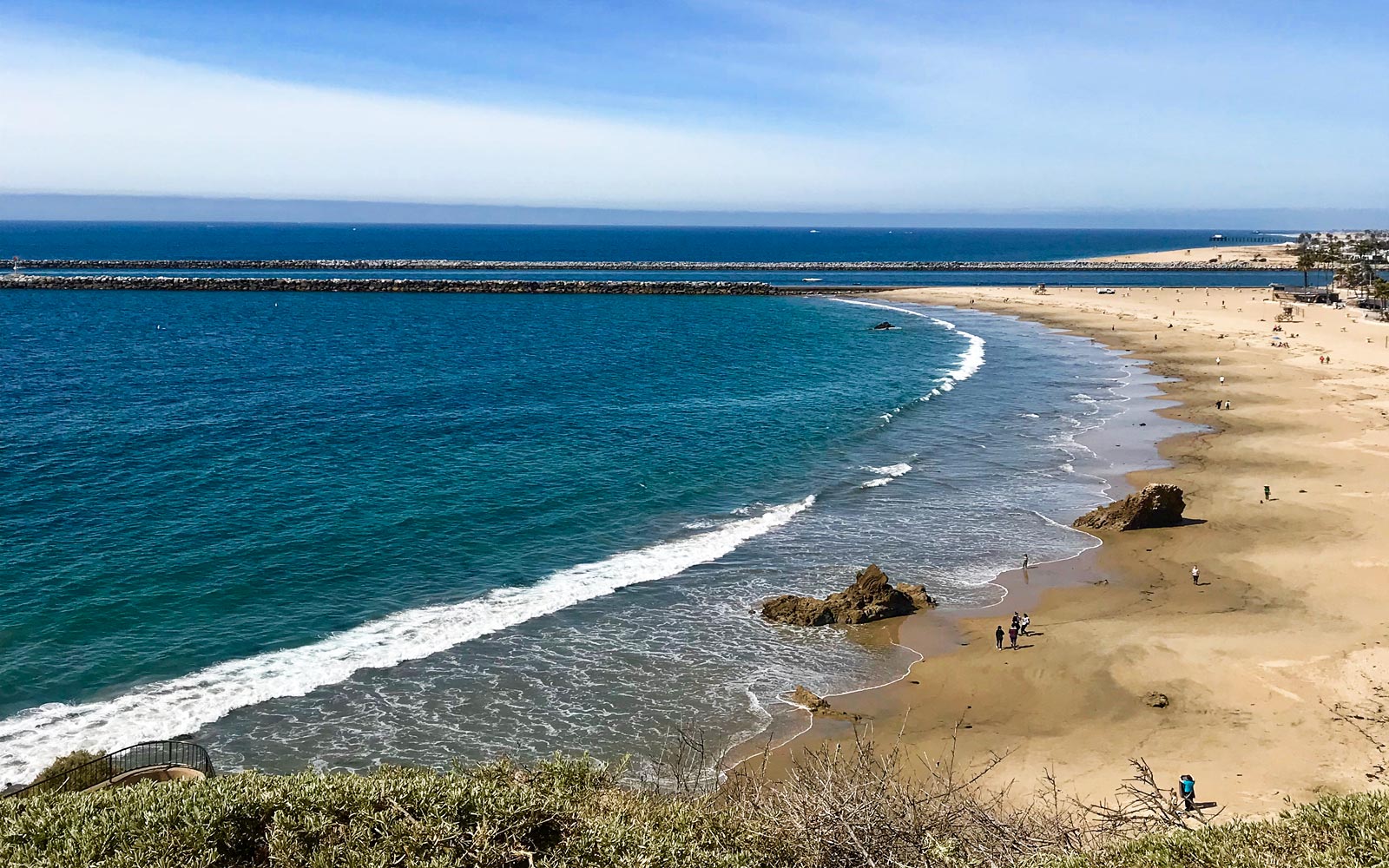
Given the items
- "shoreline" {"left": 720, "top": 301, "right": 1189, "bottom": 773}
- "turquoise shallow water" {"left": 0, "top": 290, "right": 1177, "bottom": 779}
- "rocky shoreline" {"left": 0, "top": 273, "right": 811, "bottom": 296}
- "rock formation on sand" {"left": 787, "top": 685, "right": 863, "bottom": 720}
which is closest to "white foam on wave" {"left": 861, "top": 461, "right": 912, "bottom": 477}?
"turquoise shallow water" {"left": 0, "top": 290, "right": 1177, "bottom": 779}

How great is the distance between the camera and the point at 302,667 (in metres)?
23.9

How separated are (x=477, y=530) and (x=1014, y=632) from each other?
757 inches

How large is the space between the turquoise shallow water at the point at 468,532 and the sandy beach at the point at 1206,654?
2298mm

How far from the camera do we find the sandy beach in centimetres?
1978

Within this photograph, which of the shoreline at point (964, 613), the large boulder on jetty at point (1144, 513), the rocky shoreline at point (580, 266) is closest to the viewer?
the shoreline at point (964, 613)

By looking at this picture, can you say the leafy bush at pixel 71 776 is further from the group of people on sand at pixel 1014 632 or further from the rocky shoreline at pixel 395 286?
the rocky shoreline at pixel 395 286

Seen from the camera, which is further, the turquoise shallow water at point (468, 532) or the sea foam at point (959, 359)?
the sea foam at point (959, 359)

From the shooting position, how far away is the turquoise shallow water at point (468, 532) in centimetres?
2231

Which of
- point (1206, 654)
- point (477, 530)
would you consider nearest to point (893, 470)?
point (1206, 654)

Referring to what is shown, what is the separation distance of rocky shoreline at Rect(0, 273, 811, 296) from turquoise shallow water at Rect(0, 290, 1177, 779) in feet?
201

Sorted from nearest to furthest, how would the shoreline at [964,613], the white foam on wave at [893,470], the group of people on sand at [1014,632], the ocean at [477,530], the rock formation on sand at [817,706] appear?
1. the shoreline at [964,613]
2. the rock formation on sand at [817,706]
3. the ocean at [477,530]
4. the group of people on sand at [1014,632]
5. the white foam on wave at [893,470]

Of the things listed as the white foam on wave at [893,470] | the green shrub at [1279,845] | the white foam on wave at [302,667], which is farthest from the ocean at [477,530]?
the green shrub at [1279,845]

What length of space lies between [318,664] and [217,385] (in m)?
41.8

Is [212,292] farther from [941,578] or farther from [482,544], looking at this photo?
[941,578]
